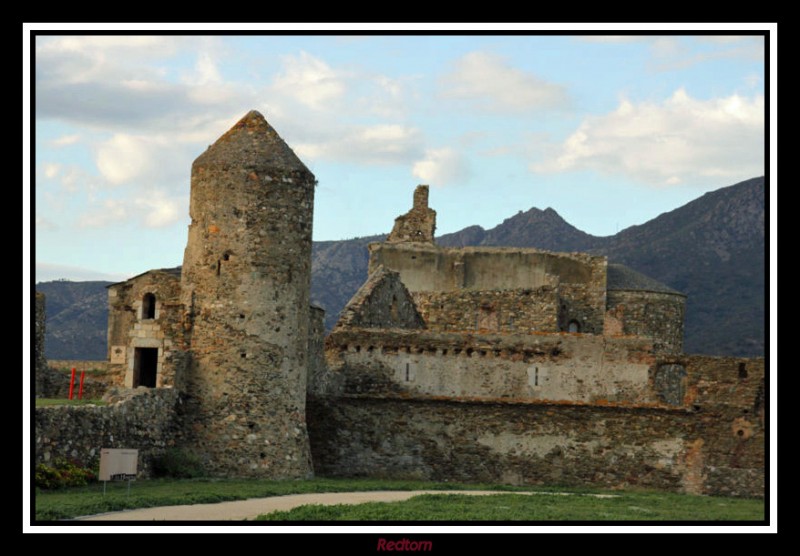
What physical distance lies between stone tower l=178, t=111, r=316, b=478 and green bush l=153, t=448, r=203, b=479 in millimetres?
442

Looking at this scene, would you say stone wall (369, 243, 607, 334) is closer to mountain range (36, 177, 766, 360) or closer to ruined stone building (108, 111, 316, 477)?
mountain range (36, 177, 766, 360)

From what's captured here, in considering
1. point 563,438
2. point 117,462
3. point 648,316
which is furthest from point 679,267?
point 117,462

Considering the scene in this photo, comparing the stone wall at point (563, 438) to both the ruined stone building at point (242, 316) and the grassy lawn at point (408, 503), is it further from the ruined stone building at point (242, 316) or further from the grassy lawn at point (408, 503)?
the ruined stone building at point (242, 316)

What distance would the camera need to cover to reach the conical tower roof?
3725cm

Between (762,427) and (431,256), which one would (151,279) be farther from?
(431,256)

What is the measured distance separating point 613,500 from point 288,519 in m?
8.99

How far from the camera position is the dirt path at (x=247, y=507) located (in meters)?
27.7

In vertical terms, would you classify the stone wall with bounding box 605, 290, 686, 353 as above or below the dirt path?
above

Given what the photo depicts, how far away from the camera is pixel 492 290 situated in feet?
184

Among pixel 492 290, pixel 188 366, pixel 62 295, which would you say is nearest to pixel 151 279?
pixel 188 366

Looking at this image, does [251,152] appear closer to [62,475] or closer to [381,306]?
[62,475]

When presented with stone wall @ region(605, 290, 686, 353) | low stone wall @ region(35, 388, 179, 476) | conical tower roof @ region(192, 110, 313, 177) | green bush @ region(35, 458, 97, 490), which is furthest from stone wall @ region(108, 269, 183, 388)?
stone wall @ region(605, 290, 686, 353)

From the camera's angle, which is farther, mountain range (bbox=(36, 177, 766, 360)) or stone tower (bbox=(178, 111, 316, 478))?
mountain range (bbox=(36, 177, 766, 360))

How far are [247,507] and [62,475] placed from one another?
381cm
